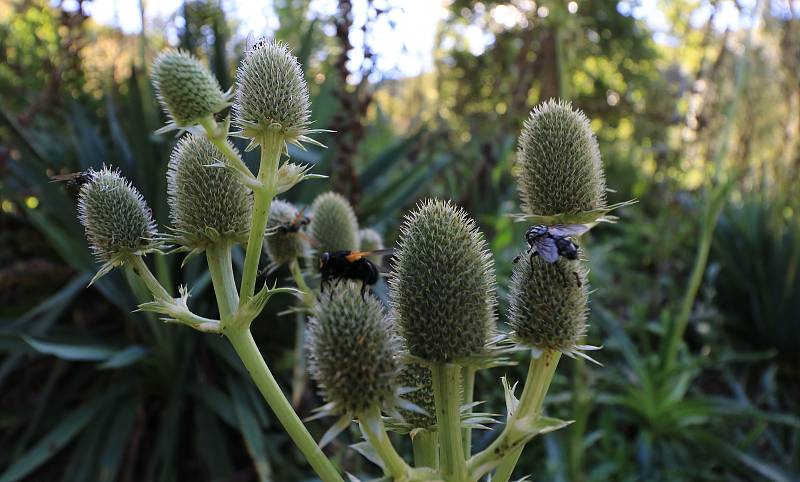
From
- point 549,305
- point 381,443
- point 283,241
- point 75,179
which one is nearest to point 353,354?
point 381,443

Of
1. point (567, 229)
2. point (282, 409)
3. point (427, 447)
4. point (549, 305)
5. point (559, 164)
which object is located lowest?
point (427, 447)

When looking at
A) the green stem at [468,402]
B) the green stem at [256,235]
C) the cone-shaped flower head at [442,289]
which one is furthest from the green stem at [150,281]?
the green stem at [468,402]

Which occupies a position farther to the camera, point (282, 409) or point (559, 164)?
point (559, 164)

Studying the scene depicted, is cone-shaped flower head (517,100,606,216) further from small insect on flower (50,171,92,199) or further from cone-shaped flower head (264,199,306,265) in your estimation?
small insect on flower (50,171,92,199)

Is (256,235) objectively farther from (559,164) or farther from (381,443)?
(559,164)

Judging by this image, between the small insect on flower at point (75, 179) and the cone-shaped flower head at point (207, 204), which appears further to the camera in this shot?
the small insect on flower at point (75, 179)

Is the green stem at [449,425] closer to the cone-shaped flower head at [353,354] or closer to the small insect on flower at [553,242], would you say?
the cone-shaped flower head at [353,354]
